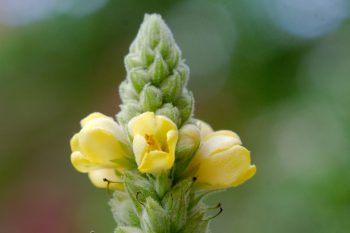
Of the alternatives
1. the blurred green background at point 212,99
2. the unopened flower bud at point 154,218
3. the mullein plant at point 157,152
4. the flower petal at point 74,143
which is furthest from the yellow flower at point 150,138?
the blurred green background at point 212,99

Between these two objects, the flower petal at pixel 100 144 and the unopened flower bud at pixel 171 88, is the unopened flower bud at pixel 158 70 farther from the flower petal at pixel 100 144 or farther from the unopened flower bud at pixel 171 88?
the flower petal at pixel 100 144

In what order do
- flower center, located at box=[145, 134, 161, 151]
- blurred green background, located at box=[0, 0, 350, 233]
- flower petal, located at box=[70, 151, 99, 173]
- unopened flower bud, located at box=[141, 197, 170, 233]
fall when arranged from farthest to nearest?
blurred green background, located at box=[0, 0, 350, 233], flower petal, located at box=[70, 151, 99, 173], flower center, located at box=[145, 134, 161, 151], unopened flower bud, located at box=[141, 197, 170, 233]

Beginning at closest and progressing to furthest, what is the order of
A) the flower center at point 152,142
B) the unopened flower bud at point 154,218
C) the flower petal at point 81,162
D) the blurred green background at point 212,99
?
the unopened flower bud at point 154,218 < the flower center at point 152,142 < the flower petal at point 81,162 < the blurred green background at point 212,99

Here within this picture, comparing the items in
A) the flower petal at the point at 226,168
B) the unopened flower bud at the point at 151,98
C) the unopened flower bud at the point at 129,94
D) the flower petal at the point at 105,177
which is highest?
the unopened flower bud at the point at 129,94


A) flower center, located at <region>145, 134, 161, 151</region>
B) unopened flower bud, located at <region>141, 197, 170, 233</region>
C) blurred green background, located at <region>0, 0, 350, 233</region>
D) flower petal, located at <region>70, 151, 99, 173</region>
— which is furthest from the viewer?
blurred green background, located at <region>0, 0, 350, 233</region>

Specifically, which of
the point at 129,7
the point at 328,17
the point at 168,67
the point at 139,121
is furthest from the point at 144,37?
the point at 129,7

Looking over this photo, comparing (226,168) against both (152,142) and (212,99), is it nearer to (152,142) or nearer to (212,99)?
(152,142)

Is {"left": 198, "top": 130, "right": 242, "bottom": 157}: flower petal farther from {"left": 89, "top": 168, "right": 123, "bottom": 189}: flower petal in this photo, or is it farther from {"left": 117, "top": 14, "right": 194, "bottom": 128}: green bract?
{"left": 89, "top": 168, "right": 123, "bottom": 189}: flower petal

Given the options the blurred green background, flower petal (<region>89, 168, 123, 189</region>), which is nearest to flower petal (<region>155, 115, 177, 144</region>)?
flower petal (<region>89, 168, 123, 189</region>)
